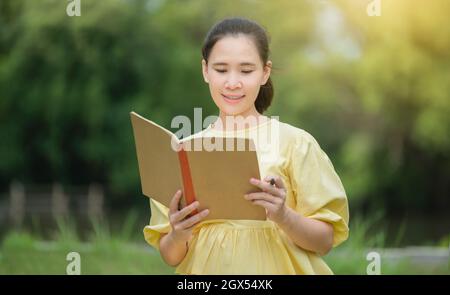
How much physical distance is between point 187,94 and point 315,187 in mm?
13309

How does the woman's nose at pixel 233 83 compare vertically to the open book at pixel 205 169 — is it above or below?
above

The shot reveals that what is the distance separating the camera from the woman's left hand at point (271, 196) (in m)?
1.35

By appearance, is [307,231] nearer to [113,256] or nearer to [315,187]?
[315,187]

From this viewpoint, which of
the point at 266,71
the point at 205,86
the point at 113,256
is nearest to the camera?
the point at 266,71

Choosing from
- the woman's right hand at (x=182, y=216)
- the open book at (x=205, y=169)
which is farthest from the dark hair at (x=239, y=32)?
the woman's right hand at (x=182, y=216)

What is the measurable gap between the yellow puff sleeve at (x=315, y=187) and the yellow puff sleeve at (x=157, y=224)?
0.31 meters

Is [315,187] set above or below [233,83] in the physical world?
below

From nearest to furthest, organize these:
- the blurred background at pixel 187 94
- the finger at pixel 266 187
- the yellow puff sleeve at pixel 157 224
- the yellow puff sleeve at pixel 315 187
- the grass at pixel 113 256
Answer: the finger at pixel 266 187 → the yellow puff sleeve at pixel 315 187 → the yellow puff sleeve at pixel 157 224 → the grass at pixel 113 256 → the blurred background at pixel 187 94

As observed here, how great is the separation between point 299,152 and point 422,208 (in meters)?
12.3

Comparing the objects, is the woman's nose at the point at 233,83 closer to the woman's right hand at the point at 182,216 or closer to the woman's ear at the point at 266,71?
the woman's ear at the point at 266,71

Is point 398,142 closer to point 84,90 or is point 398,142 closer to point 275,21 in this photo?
point 275,21

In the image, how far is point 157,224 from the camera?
1.60m

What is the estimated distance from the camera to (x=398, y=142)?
13.1 meters

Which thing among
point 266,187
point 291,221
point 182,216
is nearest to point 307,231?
point 291,221
